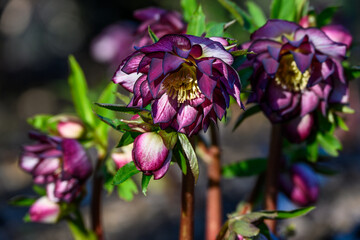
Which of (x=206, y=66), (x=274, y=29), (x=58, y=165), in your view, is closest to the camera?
(x=206, y=66)

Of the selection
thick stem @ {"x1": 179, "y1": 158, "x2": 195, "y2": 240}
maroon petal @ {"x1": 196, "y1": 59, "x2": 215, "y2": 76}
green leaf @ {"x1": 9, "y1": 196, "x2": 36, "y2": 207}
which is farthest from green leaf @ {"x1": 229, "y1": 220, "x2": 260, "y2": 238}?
green leaf @ {"x1": 9, "y1": 196, "x2": 36, "y2": 207}

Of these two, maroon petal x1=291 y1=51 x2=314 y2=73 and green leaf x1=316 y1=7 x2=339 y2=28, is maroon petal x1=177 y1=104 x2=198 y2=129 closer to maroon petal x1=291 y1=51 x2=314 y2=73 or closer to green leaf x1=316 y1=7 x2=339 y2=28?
maroon petal x1=291 y1=51 x2=314 y2=73

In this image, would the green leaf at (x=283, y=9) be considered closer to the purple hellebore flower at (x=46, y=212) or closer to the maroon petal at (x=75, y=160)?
the maroon petal at (x=75, y=160)

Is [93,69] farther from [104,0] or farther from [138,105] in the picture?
[138,105]

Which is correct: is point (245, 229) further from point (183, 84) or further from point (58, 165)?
point (58, 165)

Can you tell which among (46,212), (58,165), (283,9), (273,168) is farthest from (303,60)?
(46,212)

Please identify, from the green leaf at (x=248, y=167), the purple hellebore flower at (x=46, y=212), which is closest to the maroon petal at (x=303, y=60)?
the green leaf at (x=248, y=167)
